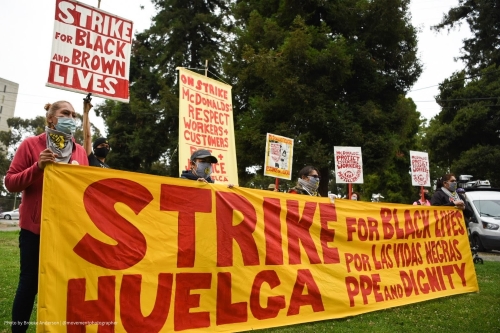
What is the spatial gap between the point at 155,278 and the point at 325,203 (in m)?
2.45

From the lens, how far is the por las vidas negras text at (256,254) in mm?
3322

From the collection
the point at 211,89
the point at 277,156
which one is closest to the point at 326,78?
the point at 277,156

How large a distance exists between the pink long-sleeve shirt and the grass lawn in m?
1.32

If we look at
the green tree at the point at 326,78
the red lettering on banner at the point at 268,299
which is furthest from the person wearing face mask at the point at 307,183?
the green tree at the point at 326,78

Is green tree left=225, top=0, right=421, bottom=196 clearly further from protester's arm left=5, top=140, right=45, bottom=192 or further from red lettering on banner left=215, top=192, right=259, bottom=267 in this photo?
protester's arm left=5, top=140, right=45, bottom=192

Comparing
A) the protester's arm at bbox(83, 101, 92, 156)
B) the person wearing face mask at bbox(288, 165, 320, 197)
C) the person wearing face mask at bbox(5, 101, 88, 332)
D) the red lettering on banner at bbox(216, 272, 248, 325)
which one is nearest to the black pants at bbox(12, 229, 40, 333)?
the person wearing face mask at bbox(5, 101, 88, 332)

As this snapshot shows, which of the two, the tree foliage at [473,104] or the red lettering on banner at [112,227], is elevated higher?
the tree foliage at [473,104]

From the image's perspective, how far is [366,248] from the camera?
17.5ft

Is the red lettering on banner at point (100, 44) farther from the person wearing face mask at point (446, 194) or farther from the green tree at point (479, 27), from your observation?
the green tree at point (479, 27)

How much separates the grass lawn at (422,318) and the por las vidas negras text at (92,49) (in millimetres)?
2573

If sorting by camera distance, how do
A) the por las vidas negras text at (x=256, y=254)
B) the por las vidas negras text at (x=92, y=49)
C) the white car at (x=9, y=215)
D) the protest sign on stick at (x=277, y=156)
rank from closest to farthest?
the por las vidas negras text at (x=256, y=254)
the por las vidas negras text at (x=92, y=49)
the protest sign on stick at (x=277, y=156)
the white car at (x=9, y=215)

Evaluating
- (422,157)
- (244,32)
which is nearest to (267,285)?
(422,157)

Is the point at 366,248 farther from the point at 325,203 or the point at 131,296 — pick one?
the point at 131,296

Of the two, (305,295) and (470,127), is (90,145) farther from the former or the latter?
(470,127)
